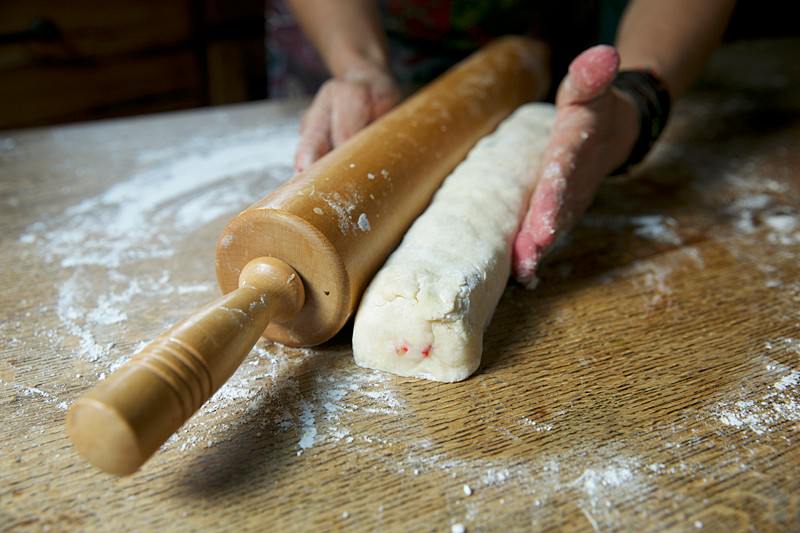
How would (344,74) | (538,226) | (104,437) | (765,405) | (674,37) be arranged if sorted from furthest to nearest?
(344,74) → (674,37) → (538,226) → (765,405) → (104,437)

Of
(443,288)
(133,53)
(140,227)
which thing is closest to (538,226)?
(443,288)

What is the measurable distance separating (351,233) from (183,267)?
562 mm

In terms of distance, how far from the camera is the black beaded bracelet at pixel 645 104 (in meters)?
1.67

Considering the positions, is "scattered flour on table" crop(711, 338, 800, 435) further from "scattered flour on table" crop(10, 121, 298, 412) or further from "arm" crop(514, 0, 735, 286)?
"scattered flour on table" crop(10, 121, 298, 412)

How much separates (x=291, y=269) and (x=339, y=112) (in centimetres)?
76

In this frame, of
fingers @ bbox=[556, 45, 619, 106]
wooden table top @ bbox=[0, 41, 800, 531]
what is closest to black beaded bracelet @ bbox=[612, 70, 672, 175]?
wooden table top @ bbox=[0, 41, 800, 531]

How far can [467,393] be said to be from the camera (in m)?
1.06

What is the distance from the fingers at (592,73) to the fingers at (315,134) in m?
0.62

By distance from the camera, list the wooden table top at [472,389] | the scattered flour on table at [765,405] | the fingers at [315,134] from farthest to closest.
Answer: the fingers at [315,134], the scattered flour on table at [765,405], the wooden table top at [472,389]

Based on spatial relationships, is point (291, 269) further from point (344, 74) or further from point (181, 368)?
point (344, 74)

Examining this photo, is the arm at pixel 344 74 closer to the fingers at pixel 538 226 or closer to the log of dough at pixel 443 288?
the log of dough at pixel 443 288

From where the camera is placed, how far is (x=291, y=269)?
1.05 metres

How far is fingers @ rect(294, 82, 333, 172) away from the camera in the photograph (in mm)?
1554

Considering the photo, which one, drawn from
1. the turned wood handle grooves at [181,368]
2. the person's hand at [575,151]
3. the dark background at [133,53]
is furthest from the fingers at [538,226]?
the dark background at [133,53]
